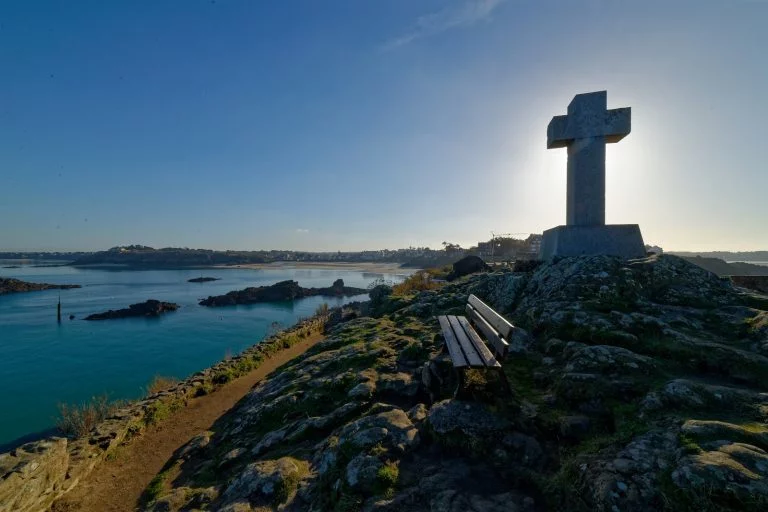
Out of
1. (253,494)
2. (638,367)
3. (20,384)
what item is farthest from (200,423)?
(20,384)

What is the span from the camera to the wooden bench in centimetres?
396

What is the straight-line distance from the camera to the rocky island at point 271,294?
48.1 metres

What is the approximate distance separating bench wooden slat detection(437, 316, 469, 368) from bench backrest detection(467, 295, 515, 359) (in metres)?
0.45

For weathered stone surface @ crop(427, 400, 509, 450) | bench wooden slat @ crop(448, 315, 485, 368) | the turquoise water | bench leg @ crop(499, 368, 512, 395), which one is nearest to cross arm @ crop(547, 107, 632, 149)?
bench wooden slat @ crop(448, 315, 485, 368)

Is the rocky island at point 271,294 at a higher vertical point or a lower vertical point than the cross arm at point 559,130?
lower

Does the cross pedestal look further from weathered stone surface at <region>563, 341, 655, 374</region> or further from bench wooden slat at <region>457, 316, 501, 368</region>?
bench wooden slat at <region>457, 316, 501, 368</region>

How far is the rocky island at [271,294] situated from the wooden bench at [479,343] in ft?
160

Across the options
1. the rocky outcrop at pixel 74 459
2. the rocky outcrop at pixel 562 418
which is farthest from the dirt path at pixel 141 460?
the rocky outcrop at pixel 562 418

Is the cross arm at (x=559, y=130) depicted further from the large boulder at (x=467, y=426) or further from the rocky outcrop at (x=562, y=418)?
the large boulder at (x=467, y=426)

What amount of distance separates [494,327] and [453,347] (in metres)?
0.86

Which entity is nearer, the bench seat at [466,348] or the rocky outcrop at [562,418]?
the rocky outcrop at [562,418]

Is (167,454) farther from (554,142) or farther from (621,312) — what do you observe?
(554,142)

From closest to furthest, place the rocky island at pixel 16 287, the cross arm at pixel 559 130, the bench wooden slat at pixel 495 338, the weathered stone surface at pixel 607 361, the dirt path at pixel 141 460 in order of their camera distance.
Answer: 1. the bench wooden slat at pixel 495 338
2. the weathered stone surface at pixel 607 361
3. the dirt path at pixel 141 460
4. the cross arm at pixel 559 130
5. the rocky island at pixel 16 287

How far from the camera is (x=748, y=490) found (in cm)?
216
